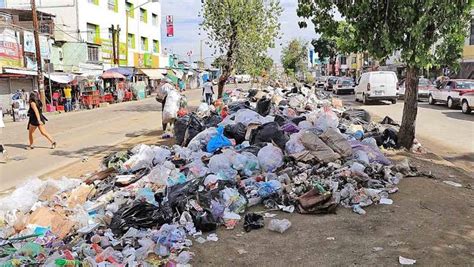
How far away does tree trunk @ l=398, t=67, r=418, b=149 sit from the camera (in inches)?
361

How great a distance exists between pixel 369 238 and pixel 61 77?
26.8 meters

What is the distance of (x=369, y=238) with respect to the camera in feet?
16.1

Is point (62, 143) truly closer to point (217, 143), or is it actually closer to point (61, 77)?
point (217, 143)

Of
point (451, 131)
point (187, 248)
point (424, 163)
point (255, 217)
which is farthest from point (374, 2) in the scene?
point (451, 131)

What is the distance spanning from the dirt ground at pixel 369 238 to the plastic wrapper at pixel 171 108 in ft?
25.0

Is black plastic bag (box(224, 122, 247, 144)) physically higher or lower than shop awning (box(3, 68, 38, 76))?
lower

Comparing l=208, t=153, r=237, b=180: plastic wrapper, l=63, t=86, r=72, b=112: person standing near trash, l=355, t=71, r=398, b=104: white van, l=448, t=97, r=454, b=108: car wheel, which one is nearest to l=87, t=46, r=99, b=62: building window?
l=63, t=86, r=72, b=112: person standing near trash

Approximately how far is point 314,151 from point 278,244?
280cm

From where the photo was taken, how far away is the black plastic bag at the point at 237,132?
9005 mm

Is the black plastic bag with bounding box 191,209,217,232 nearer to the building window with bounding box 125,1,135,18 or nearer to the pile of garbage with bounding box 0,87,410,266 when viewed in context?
the pile of garbage with bounding box 0,87,410,266

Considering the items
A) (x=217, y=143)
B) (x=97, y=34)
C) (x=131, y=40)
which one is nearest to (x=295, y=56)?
(x=131, y=40)

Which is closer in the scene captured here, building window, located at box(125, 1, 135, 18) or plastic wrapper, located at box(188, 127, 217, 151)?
plastic wrapper, located at box(188, 127, 217, 151)

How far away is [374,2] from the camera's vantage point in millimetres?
8344

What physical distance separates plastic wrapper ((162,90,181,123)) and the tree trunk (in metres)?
6.34
